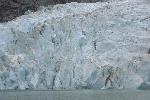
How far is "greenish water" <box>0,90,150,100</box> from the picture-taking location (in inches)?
536

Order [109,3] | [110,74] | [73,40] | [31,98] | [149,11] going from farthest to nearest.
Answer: [109,3], [149,11], [73,40], [110,74], [31,98]

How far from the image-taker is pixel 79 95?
14094 millimetres

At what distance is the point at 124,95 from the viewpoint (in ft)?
45.4

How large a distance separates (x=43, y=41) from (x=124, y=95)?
335cm

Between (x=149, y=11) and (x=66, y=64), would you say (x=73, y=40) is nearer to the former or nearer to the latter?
(x=66, y=64)

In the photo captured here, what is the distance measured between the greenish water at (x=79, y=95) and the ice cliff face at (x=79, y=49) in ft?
1.12

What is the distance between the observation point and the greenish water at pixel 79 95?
13.6 meters

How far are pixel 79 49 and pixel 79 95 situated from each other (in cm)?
214

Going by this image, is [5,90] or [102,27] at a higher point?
[102,27]

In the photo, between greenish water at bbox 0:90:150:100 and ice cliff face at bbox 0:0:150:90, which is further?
ice cliff face at bbox 0:0:150:90

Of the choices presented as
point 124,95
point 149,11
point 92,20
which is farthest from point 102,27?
point 124,95

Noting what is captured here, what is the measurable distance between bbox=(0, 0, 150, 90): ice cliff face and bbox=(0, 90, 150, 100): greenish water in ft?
1.12

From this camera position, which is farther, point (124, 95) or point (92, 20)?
point (92, 20)

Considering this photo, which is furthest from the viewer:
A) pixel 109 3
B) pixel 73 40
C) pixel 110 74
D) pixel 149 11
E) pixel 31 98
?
pixel 109 3
